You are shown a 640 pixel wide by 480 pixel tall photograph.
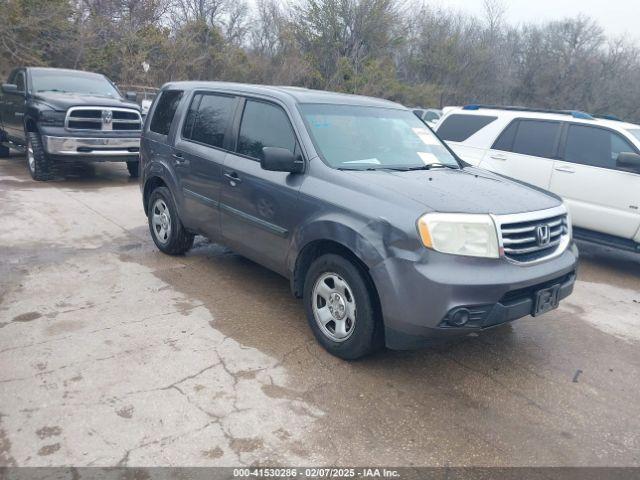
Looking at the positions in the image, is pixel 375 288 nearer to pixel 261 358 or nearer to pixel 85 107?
pixel 261 358

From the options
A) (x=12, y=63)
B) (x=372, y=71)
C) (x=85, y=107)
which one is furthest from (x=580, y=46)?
(x=85, y=107)

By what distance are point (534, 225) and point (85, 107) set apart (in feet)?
26.8

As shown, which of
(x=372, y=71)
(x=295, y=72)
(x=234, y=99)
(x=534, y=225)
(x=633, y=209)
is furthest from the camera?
(x=372, y=71)

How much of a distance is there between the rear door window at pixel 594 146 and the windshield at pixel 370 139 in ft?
9.46

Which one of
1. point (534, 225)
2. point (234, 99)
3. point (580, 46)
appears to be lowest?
point (534, 225)

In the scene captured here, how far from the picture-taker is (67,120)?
30.0 feet

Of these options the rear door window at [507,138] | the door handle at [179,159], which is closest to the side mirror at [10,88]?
the door handle at [179,159]

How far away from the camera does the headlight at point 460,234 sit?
3295mm

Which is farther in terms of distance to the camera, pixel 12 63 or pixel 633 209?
pixel 12 63

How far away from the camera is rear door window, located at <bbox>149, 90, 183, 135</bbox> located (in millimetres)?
5672

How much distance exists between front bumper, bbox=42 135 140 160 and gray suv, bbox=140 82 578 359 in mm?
4565

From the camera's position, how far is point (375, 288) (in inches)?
139

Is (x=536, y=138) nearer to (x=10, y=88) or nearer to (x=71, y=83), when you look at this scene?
(x=71, y=83)

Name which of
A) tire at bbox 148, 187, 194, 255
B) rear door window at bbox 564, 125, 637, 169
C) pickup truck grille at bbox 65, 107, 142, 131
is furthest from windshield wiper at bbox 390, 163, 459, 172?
pickup truck grille at bbox 65, 107, 142, 131
